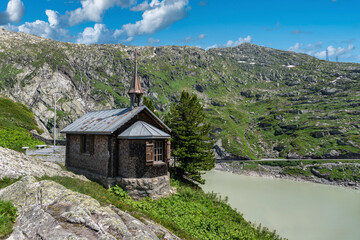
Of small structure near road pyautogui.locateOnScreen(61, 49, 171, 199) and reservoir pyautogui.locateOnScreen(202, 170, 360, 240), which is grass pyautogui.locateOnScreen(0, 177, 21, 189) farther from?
reservoir pyautogui.locateOnScreen(202, 170, 360, 240)

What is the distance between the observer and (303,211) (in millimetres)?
33531

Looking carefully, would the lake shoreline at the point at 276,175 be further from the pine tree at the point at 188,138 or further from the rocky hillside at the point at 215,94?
the pine tree at the point at 188,138

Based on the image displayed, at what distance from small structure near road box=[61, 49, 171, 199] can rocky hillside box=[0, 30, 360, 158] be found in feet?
201

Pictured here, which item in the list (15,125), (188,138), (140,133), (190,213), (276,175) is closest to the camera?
(190,213)

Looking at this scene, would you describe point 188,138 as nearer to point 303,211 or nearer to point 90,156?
point 90,156

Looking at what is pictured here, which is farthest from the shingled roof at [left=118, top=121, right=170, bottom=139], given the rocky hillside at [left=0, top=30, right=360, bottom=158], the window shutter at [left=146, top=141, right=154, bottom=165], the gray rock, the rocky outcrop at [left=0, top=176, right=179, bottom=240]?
the gray rock

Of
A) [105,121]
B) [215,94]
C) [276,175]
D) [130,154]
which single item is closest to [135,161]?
[130,154]

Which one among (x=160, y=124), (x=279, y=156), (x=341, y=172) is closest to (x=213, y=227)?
(x=160, y=124)

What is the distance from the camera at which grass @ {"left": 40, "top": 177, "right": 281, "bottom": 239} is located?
51.0 feet

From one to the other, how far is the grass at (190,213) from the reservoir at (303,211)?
6628mm

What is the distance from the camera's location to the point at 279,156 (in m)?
88.2

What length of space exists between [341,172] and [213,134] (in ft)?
167

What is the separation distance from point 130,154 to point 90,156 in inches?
231

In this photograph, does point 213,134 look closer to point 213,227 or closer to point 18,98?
point 213,227
